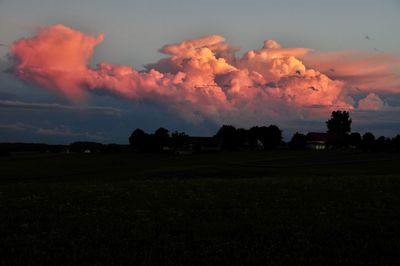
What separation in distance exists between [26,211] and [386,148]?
491ft

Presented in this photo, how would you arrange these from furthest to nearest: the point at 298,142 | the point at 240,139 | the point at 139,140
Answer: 1. the point at 240,139
2. the point at 298,142
3. the point at 139,140

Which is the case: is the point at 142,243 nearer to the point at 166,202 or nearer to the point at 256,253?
the point at 256,253

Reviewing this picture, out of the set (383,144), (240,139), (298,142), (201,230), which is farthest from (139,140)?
(201,230)

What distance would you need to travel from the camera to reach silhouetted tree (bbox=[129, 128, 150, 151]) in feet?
609

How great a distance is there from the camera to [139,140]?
187750 millimetres

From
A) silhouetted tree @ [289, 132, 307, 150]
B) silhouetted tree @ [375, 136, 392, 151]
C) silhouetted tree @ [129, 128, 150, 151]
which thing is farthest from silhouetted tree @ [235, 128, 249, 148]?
silhouetted tree @ [375, 136, 392, 151]

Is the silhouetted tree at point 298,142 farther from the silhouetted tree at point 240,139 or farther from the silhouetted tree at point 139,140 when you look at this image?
the silhouetted tree at point 139,140

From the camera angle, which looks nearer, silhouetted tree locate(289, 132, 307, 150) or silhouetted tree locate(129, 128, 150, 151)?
silhouetted tree locate(129, 128, 150, 151)

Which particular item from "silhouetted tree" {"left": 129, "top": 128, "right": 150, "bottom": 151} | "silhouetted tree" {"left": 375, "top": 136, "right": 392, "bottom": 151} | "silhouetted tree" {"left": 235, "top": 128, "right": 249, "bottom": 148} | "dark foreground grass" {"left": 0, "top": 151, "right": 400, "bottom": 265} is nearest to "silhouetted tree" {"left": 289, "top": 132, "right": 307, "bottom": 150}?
"silhouetted tree" {"left": 235, "top": 128, "right": 249, "bottom": 148}

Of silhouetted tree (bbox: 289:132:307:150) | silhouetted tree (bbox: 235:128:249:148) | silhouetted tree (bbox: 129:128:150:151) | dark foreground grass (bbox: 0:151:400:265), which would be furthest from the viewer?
silhouetted tree (bbox: 235:128:249:148)

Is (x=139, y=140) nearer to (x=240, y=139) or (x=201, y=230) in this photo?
(x=240, y=139)

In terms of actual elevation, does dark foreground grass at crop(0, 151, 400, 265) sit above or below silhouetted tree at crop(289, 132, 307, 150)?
below

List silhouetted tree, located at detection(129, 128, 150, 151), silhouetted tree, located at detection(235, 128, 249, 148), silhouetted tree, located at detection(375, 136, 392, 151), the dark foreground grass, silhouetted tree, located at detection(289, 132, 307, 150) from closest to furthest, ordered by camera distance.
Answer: the dark foreground grass → silhouetted tree, located at detection(375, 136, 392, 151) → silhouetted tree, located at detection(129, 128, 150, 151) → silhouetted tree, located at detection(289, 132, 307, 150) → silhouetted tree, located at detection(235, 128, 249, 148)

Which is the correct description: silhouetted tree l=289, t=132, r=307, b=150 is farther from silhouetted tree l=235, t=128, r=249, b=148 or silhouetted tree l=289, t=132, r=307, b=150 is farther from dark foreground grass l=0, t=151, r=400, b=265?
dark foreground grass l=0, t=151, r=400, b=265
